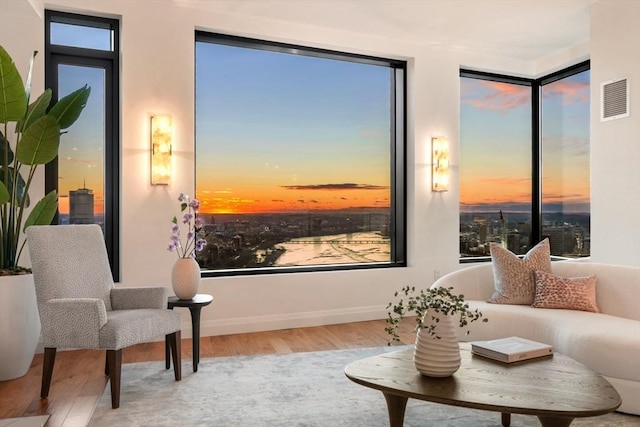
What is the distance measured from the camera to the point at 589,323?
10.6ft

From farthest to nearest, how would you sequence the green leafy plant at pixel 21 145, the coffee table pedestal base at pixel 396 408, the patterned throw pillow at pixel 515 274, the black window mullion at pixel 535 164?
1. the black window mullion at pixel 535 164
2. the patterned throw pillow at pixel 515 274
3. the green leafy plant at pixel 21 145
4. the coffee table pedestal base at pixel 396 408

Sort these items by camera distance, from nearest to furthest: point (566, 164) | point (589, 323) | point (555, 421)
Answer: point (555, 421) < point (589, 323) < point (566, 164)

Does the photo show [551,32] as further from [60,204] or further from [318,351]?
[60,204]

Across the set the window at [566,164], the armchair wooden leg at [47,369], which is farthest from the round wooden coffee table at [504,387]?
the window at [566,164]

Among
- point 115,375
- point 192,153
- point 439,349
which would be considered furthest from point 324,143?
point 439,349

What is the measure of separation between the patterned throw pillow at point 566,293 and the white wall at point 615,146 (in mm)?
984

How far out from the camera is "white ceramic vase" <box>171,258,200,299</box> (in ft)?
12.0

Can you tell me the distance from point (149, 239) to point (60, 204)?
79 centimetres

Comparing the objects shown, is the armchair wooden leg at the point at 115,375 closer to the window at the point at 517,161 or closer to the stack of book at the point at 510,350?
the stack of book at the point at 510,350

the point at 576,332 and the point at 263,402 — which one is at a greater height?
the point at 576,332

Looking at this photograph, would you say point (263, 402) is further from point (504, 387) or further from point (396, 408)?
point (504, 387)

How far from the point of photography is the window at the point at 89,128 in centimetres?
438

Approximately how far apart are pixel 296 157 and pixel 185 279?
2210mm

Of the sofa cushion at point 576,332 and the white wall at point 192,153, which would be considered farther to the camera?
the white wall at point 192,153
